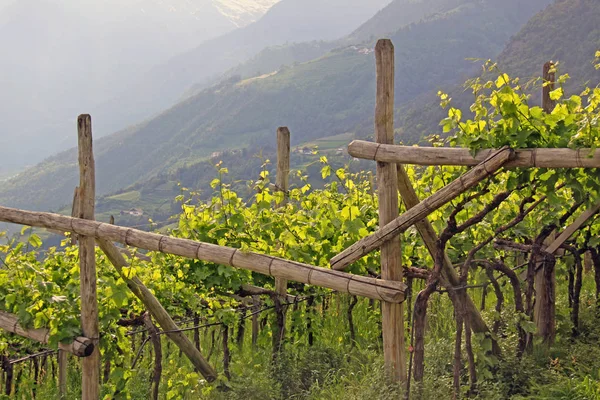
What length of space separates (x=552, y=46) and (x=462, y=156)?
321 feet

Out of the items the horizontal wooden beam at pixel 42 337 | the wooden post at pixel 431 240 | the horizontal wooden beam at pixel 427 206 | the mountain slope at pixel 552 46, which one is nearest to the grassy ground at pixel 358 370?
the wooden post at pixel 431 240

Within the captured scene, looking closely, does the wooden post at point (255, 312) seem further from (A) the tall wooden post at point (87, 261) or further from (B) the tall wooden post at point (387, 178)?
(B) the tall wooden post at point (387, 178)

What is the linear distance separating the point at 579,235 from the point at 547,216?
929 mm

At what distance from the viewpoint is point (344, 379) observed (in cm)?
588

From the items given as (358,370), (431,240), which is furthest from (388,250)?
(358,370)

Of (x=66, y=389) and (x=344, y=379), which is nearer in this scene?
(x=344, y=379)

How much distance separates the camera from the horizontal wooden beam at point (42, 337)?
577 cm

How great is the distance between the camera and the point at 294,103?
564 ft

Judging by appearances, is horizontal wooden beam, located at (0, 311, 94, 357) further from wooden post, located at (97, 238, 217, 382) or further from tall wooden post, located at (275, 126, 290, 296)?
tall wooden post, located at (275, 126, 290, 296)

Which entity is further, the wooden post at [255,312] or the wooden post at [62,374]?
the wooden post at [62,374]

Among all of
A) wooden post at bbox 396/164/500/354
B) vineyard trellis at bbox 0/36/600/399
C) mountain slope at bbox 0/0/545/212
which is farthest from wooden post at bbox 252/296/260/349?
mountain slope at bbox 0/0/545/212

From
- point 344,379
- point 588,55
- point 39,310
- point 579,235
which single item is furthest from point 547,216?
point 588,55

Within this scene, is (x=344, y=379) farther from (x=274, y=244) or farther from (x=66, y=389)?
(x=66, y=389)

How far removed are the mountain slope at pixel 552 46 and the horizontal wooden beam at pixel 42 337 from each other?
262 feet
